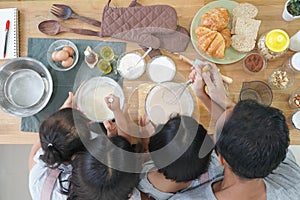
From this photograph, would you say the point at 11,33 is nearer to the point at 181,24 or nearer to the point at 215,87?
the point at 181,24

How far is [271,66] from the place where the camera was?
1016mm

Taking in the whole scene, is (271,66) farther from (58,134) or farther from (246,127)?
(58,134)

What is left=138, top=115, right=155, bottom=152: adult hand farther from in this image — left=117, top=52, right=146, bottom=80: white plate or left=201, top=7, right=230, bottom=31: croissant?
left=201, top=7, right=230, bottom=31: croissant

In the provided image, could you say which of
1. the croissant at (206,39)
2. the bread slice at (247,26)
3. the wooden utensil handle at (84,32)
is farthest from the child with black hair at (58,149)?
the bread slice at (247,26)

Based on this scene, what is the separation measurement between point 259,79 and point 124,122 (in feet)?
1.41

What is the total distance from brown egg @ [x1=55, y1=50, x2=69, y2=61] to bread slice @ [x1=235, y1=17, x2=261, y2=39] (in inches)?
20.4

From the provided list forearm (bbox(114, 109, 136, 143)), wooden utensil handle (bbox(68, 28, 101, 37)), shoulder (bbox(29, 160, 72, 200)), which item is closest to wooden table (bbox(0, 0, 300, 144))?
wooden utensil handle (bbox(68, 28, 101, 37))

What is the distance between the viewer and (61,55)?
39.8 inches

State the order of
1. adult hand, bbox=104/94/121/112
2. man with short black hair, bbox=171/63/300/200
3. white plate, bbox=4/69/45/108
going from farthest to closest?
white plate, bbox=4/69/45/108 → adult hand, bbox=104/94/121/112 → man with short black hair, bbox=171/63/300/200

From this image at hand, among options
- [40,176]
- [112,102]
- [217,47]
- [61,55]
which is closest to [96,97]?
[112,102]

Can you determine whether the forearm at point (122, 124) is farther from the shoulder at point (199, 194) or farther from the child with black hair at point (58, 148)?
the shoulder at point (199, 194)

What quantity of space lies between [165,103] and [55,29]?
0.43 meters

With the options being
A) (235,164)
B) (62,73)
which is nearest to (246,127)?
(235,164)

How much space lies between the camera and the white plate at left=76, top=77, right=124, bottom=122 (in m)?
0.97
